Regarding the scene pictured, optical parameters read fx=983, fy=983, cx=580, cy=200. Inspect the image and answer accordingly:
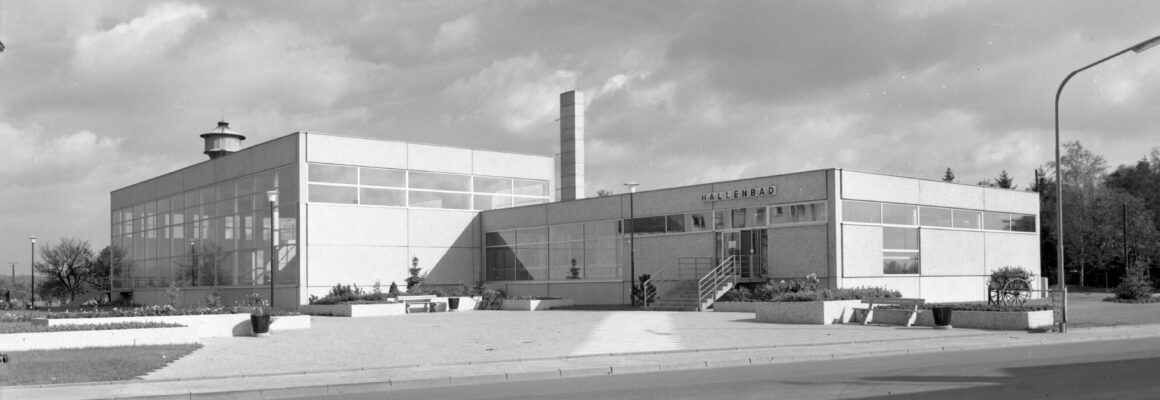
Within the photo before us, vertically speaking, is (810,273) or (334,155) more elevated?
(334,155)

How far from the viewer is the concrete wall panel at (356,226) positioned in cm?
4694

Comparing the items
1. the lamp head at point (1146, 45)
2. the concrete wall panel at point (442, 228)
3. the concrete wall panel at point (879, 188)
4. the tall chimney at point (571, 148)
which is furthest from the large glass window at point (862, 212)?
the tall chimney at point (571, 148)

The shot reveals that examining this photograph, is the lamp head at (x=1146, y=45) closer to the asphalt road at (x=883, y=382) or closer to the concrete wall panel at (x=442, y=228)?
the asphalt road at (x=883, y=382)

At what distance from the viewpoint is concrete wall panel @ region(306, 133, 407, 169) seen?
47156mm

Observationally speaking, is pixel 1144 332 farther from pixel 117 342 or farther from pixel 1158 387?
pixel 117 342

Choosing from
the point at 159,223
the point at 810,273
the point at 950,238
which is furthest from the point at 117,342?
the point at 159,223

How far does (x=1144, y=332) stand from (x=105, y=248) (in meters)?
85.2

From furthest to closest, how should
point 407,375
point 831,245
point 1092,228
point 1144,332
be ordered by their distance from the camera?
point 1092,228 → point 831,245 → point 1144,332 → point 407,375

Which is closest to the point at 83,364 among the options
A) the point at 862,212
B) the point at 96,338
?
the point at 96,338

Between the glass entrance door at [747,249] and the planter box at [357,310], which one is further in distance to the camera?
the planter box at [357,310]

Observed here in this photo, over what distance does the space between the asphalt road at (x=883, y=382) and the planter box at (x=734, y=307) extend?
1733 cm

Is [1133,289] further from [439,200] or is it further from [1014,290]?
[439,200]

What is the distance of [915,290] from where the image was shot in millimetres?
39750

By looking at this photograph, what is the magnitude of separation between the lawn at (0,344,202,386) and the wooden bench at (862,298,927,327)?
18.5 meters
